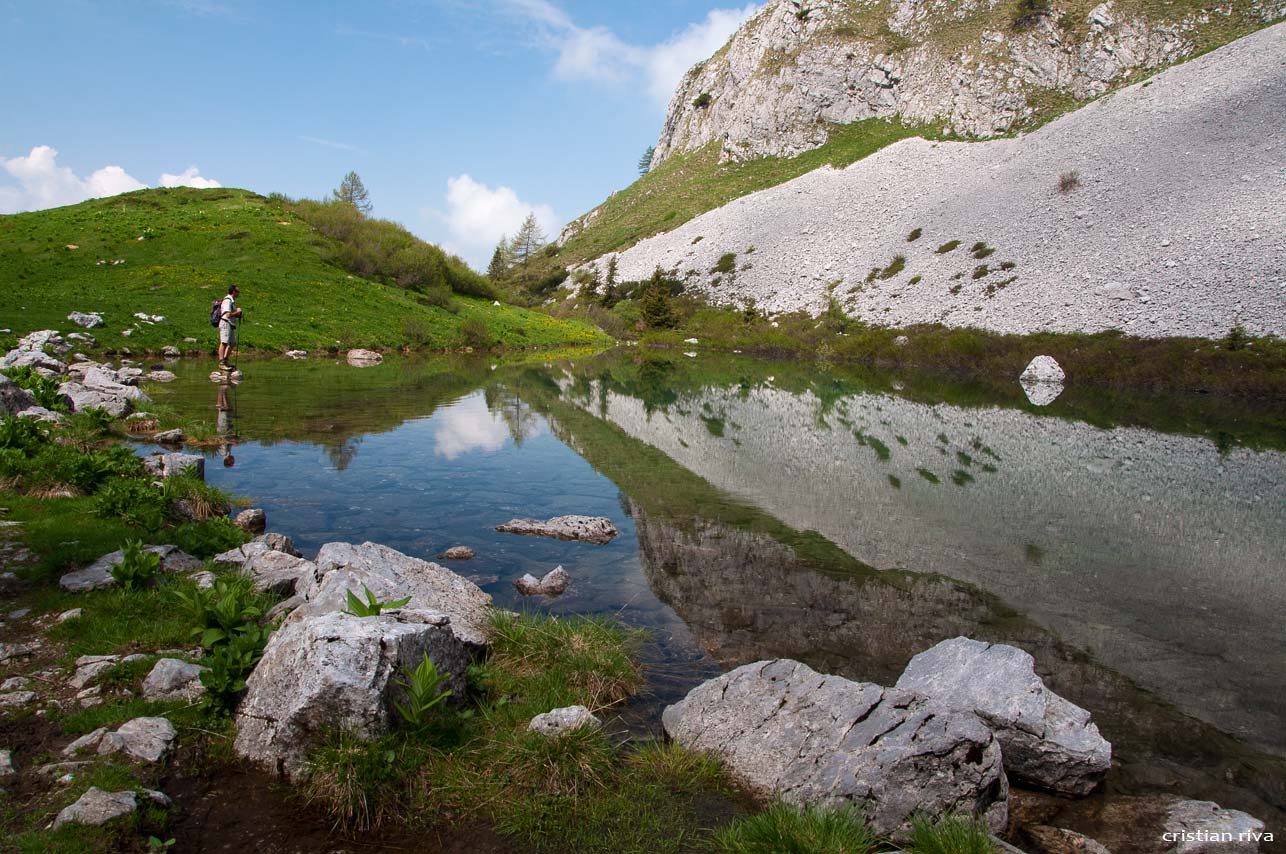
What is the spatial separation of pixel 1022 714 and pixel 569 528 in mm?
7848

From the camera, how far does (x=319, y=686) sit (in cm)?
519

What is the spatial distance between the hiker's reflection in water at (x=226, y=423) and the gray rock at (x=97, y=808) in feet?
40.5

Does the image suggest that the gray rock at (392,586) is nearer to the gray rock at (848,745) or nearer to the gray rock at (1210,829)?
the gray rock at (848,745)

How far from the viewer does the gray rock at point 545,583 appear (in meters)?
9.91

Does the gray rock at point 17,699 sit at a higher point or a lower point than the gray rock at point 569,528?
higher

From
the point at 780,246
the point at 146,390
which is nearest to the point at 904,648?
the point at 146,390

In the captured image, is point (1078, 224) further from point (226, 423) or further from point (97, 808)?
point (97, 808)

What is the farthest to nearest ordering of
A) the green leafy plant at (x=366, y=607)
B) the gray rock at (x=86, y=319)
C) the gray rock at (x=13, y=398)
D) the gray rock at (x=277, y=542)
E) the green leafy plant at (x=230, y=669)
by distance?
1. the gray rock at (x=86, y=319)
2. the gray rock at (x=13, y=398)
3. the gray rock at (x=277, y=542)
4. the green leafy plant at (x=366, y=607)
5. the green leafy plant at (x=230, y=669)

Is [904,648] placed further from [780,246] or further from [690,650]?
[780,246]

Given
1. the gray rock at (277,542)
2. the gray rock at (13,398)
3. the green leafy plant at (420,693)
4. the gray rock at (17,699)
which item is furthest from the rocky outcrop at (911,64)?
the gray rock at (17,699)

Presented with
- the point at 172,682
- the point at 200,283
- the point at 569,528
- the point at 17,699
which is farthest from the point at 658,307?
the point at 17,699

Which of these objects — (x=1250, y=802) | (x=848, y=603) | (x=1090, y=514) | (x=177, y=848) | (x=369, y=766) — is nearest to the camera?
(x=177, y=848)

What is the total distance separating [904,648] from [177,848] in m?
7.65

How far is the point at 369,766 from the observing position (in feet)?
17.2
